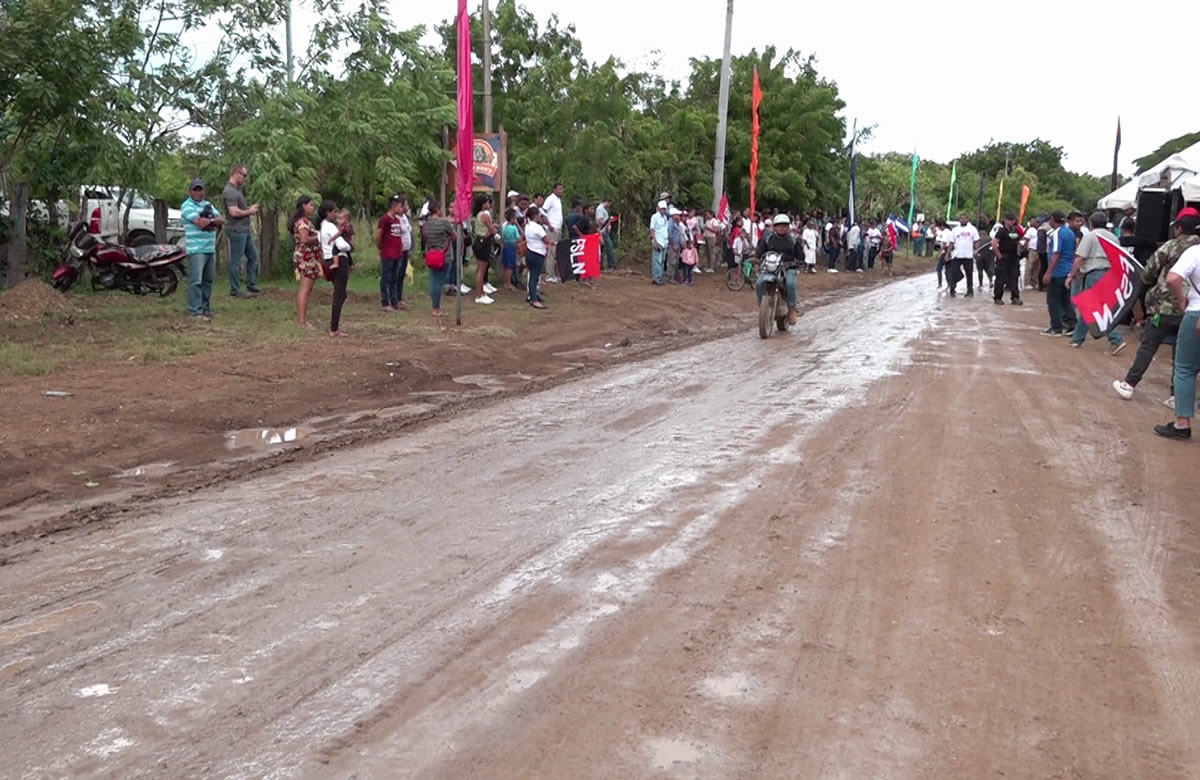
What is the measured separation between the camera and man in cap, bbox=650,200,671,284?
23344 mm

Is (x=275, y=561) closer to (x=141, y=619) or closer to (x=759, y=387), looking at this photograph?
(x=141, y=619)

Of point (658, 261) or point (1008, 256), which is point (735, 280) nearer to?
point (658, 261)

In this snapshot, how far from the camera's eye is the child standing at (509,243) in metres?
19.2

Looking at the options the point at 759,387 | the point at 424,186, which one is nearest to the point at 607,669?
the point at 759,387

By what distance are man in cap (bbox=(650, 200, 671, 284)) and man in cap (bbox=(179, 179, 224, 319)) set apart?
1129cm

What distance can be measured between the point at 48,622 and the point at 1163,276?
365 inches

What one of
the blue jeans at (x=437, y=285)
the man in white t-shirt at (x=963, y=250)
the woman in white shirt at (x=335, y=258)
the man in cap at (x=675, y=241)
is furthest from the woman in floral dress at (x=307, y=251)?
the man in white t-shirt at (x=963, y=250)

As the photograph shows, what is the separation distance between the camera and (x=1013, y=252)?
73.2ft

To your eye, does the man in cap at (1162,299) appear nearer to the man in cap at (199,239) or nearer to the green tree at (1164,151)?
the man in cap at (199,239)

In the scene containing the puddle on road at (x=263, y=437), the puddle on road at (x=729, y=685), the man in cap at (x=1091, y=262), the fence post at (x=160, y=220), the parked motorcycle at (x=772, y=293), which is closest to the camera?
the puddle on road at (x=729, y=685)

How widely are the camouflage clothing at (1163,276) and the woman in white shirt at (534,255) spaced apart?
9.78 meters

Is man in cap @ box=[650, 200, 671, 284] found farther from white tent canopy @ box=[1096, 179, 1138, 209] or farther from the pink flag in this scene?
white tent canopy @ box=[1096, 179, 1138, 209]

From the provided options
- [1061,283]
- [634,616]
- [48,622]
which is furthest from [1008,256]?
[48,622]

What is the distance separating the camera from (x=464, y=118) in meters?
13.7
